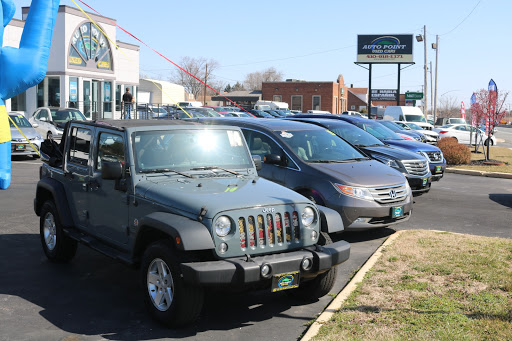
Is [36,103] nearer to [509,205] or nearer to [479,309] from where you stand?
[509,205]

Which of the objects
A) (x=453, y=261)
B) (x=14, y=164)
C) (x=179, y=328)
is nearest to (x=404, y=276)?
(x=453, y=261)

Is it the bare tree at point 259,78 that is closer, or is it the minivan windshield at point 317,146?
the minivan windshield at point 317,146

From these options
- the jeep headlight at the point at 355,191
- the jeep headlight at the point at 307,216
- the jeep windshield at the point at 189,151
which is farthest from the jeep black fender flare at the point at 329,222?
the jeep headlight at the point at 355,191

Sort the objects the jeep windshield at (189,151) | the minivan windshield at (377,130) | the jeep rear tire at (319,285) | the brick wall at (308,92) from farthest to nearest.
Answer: the brick wall at (308,92) < the minivan windshield at (377,130) < the jeep windshield at (189,151) < the jeep rear tire at (319,285)

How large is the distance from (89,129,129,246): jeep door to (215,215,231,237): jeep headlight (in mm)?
1287

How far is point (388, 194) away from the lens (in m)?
8.84

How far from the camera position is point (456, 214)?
447 inches

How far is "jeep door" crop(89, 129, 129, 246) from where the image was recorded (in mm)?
6086

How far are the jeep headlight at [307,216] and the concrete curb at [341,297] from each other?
87 cm

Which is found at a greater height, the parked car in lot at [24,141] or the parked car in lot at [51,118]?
the parked car in lot at [51,118]

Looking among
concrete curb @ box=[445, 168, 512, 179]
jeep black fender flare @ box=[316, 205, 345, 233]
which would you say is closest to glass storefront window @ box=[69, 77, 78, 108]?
concrete curb @ box=[445, 168, 512, 179]

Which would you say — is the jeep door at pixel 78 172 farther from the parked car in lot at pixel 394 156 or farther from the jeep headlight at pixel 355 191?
the parked car in lot at pixel 394 156

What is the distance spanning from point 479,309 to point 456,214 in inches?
234

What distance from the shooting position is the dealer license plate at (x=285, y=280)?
204 inches
